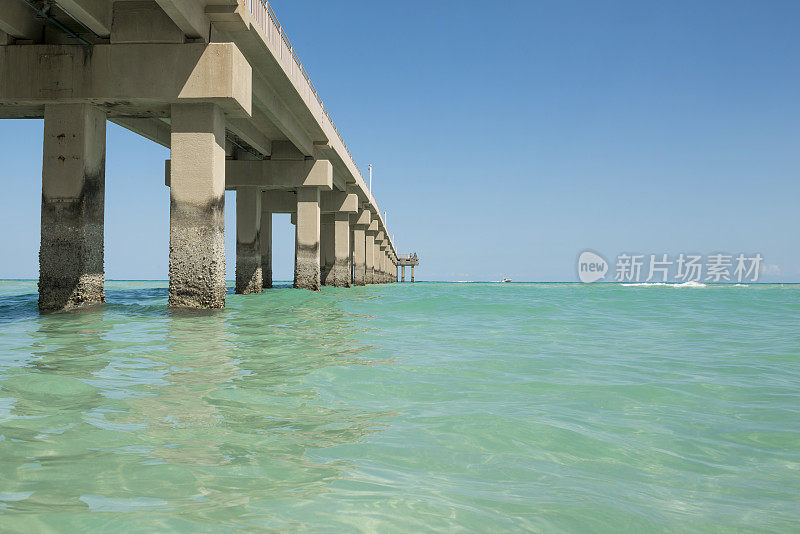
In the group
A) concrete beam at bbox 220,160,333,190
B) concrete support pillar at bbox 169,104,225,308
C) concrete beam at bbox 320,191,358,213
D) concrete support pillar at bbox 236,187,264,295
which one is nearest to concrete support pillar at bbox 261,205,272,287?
concrete beam at bbox 320,191,358,213

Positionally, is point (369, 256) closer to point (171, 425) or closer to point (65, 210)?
point (65, 210)

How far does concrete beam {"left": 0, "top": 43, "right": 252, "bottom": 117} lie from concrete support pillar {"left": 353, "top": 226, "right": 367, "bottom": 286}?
125ft

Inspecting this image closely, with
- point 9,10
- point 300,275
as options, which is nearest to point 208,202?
point 9,10

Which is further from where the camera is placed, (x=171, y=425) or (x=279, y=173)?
(x=279, y=173)

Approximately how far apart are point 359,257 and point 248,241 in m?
25.3

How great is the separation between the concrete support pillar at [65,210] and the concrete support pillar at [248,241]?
12974 mm

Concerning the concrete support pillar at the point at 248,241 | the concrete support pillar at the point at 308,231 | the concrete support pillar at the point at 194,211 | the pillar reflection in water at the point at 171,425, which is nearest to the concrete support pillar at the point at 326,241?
the concrete support pillar at the point at 308,231

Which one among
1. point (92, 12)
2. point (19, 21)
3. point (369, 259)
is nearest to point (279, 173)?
point (19, 21)

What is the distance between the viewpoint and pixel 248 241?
2738cm

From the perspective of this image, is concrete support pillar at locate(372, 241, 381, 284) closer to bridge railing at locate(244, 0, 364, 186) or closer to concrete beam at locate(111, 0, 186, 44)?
bridge railing at locate(244, 0, 364, 186)

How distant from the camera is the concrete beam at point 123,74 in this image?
13578mm

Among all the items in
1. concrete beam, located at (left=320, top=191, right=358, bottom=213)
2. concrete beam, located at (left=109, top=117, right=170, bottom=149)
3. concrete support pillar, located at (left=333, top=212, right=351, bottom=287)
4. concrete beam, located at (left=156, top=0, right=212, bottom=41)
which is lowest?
concrete support pillar, located at (left=333, top=212, right=351, bottom=287)

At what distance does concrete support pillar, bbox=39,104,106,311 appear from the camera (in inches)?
545

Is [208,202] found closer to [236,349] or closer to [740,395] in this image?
[236,349]
